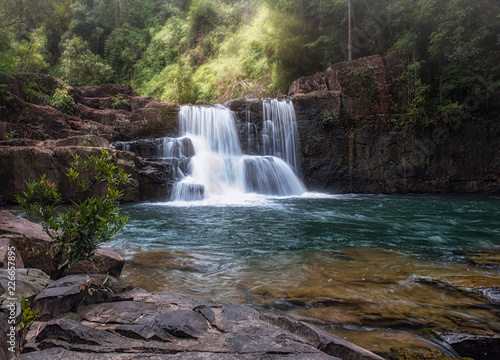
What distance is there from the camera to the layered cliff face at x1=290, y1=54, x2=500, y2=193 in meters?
15.6

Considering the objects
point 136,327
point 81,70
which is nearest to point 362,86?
point 136,327

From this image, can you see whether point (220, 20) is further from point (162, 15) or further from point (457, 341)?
point (457, 341)

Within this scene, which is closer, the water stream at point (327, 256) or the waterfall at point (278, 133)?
the water stream at point (327, 256)

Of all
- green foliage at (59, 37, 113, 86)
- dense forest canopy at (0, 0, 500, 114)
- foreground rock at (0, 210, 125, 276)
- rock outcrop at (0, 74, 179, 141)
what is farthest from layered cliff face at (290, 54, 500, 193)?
green foliage at (59, 37, 113, 86)

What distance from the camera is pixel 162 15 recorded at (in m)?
34.6

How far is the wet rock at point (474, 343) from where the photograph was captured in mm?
2395

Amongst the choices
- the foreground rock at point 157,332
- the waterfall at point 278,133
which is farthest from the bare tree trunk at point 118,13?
the foreground rock at point 157,332

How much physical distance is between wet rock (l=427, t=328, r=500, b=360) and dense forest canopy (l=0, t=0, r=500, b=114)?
7004 mm

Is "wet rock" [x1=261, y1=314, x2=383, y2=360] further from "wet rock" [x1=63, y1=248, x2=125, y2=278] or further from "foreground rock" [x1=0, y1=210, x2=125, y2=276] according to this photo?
"foreground rock" [x1=0, y1=210, x2=125, y2=276]

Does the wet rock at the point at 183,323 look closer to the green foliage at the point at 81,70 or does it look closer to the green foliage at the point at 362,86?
the green foliage at the point at 362,86

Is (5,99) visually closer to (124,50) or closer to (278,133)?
(278,133)

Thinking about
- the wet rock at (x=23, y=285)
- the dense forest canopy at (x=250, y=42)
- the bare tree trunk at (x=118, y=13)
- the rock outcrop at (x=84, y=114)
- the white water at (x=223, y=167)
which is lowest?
the wet rock at (x=23, y=285)

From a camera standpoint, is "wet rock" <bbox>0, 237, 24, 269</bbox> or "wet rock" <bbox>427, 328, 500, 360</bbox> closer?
"wet rock" <bbox>427, 328, 500, 360</bbox>

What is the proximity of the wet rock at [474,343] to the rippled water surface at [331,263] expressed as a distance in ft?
0.71
